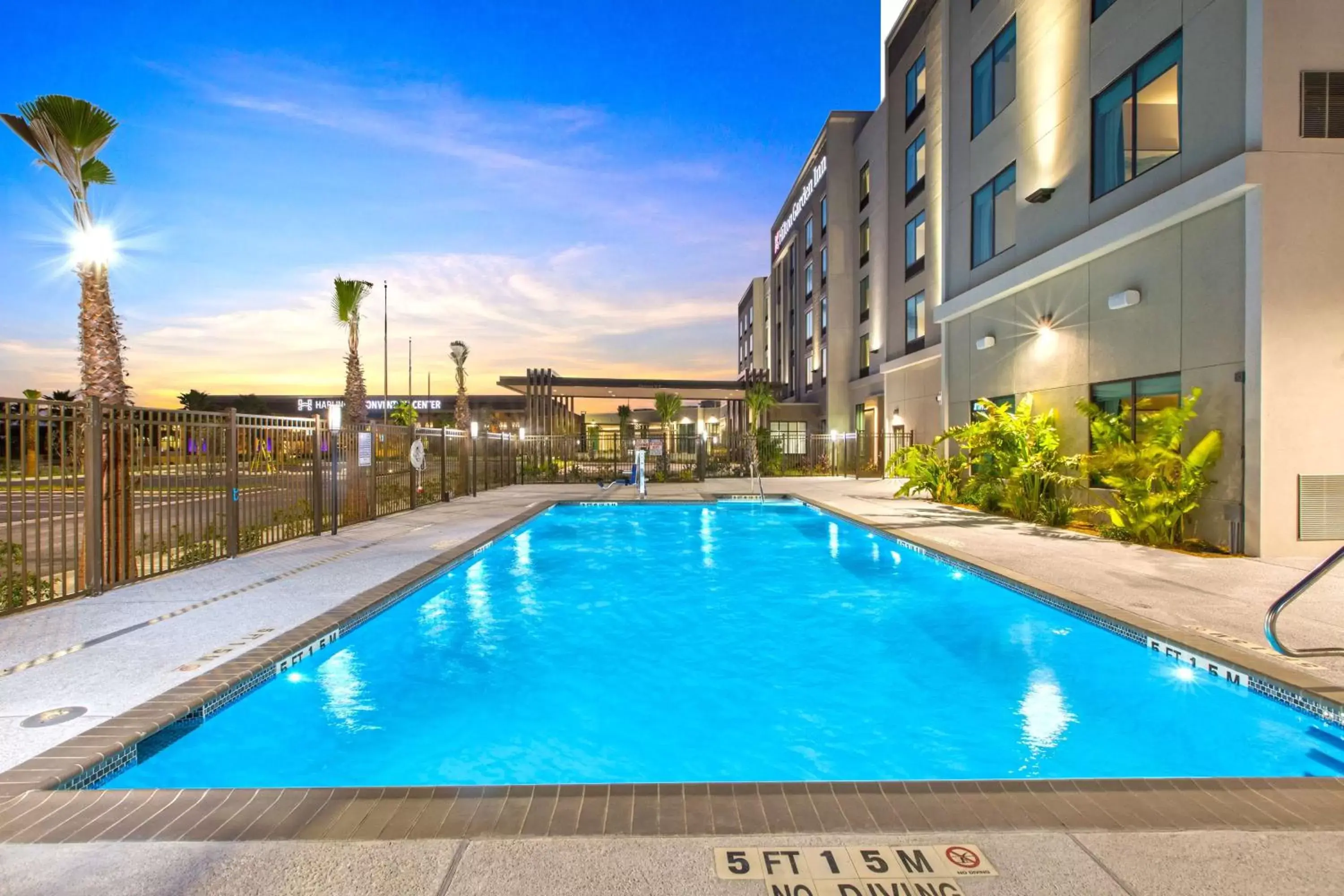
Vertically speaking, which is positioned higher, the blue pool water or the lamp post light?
the lamp post light

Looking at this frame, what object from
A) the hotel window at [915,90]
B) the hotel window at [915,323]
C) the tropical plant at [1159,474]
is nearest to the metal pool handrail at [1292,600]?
the tropical plant at [1159,474]

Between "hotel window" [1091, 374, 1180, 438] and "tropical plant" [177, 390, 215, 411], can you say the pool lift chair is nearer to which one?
"hotel window" [1091, 374, 1180, 438]

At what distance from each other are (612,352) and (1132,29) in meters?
50.6

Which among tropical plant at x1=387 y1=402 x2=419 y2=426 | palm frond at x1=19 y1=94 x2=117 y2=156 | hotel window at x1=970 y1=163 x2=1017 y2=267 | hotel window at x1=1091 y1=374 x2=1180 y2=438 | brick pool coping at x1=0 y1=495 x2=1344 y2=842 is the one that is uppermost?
hotel window at x1=970 y1=163 x2=1017 y2=267

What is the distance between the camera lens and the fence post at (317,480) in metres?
10.2

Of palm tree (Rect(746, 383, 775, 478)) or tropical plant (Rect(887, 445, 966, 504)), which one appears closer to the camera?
tropical plant (Rect(887, 445, 966, 504))

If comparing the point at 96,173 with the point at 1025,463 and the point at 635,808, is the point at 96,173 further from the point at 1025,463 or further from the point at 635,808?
the point at 1025,463

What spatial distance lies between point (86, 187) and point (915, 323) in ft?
76.9

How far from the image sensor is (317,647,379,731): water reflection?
437cm

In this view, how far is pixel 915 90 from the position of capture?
23.9m

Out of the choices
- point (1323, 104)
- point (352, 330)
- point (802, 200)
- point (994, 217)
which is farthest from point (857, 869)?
point (802, 200)

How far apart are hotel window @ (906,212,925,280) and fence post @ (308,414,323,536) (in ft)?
69.5

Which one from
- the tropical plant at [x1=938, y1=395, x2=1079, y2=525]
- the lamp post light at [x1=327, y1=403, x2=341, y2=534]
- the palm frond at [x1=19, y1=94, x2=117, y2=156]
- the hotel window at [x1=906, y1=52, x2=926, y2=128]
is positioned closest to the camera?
the palm frond at [x1=19, y1=94, x2=117, y2=156]

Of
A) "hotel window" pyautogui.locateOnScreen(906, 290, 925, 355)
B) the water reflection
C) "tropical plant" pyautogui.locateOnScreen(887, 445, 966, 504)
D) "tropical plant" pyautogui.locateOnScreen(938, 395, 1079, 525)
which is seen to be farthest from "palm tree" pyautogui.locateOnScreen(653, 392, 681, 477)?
the water reflection
